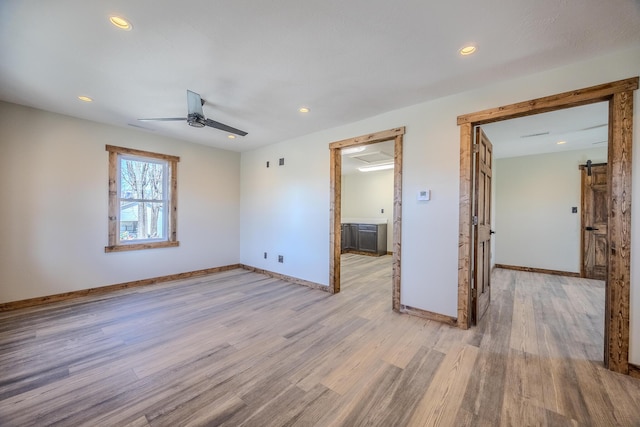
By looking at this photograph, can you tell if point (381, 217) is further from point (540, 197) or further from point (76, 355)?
point (76, 355)

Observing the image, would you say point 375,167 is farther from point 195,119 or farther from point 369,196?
point 195,119

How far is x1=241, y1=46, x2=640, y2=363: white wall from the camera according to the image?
2188 mm

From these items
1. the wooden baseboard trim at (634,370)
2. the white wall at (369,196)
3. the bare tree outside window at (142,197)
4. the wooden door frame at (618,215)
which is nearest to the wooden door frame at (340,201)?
the wooden door frame at (618,215)

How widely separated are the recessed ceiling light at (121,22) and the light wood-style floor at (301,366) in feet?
8.46

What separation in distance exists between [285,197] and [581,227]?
5740mm

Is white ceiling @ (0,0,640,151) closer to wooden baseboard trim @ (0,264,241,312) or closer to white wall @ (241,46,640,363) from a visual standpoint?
white wall @ (241,46,640,363)

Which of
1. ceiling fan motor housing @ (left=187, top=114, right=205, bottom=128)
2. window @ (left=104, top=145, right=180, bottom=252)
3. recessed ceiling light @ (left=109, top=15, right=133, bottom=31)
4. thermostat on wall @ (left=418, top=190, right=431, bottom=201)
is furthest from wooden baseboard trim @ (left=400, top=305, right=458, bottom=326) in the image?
window @ (left=104, top=145, right=180, bottom=252)

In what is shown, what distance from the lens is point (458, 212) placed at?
2.77 meters

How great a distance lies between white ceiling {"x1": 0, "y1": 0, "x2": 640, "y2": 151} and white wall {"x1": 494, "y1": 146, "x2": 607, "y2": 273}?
4.05 metres

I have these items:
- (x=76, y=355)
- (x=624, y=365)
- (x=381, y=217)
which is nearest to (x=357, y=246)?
(x=381, y=217)

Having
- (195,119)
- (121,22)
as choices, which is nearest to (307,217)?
(195,119)

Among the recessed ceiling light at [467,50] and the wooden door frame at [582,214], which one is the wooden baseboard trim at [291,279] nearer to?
the recessed ceiling light at [467,50]

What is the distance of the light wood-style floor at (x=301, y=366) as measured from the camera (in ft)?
5.12

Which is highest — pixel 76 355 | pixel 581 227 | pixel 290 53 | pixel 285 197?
pixel 290 53
